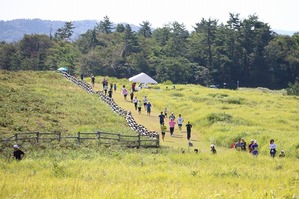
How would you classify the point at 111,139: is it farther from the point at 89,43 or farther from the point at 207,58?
the point at 89,43

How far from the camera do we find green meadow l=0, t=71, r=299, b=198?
10.9 meters

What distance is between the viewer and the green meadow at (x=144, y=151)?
1094 centimetres

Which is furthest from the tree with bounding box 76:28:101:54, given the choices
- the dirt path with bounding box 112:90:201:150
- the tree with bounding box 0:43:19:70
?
the dirt path with bounding box 112:90:201:150

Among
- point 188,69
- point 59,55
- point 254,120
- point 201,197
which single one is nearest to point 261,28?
point 188,69

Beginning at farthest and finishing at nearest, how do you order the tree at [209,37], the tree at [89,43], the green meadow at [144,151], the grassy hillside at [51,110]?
the tree at [89,43] < the tree at [209,37] < the grassy hillside at [51,110] < the green meadow at [144,151]

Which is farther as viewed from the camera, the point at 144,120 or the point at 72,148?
the point at 144,120

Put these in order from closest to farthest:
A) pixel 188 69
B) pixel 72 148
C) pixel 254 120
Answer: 1. pixel 72 148
2. pixel 254 120
3. pixel 188 69

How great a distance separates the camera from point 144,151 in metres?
27.0

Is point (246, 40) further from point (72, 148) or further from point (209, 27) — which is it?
point (72, 148)

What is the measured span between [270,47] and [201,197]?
339 feet

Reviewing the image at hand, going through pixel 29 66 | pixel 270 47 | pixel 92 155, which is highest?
pixel 270 47

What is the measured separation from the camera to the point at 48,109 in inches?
1534

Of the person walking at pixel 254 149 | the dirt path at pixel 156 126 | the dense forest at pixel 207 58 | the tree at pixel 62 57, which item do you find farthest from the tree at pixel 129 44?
the person walking at pixel 254 149

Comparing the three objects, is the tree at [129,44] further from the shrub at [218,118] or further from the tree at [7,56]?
the shrub at [218,118]
